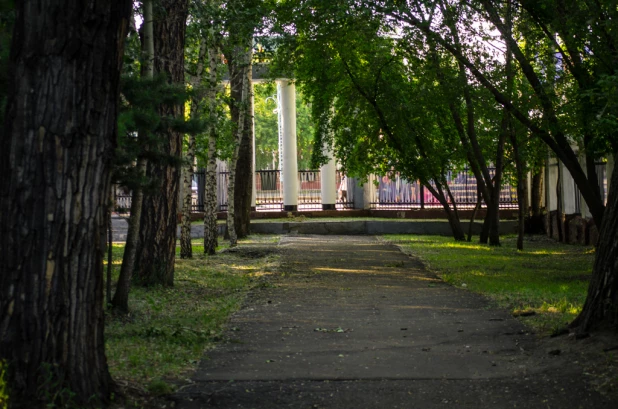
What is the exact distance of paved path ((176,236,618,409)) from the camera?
6.34m

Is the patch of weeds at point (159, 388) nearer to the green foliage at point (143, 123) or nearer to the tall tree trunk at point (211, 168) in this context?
the green foliage at point (143, 123)

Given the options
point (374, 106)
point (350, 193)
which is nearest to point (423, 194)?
point (350, 193)

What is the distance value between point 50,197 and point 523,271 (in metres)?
12.5

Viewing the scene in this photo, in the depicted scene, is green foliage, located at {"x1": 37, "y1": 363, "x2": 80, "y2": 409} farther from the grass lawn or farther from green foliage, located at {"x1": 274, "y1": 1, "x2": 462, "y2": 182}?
green foliage, located at {"x1": 274, "y1": 1, "x2": 462, "y2": 182}

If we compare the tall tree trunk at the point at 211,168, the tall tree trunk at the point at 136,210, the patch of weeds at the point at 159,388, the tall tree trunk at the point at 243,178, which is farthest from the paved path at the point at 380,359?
the tall tree trunk at the point at 243,178

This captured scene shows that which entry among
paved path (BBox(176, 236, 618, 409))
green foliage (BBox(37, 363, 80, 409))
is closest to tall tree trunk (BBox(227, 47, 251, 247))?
paved path (BBox(176, 236, 618, 409))

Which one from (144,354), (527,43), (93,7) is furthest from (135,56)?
(527,43)

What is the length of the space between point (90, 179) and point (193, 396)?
1.81 metres

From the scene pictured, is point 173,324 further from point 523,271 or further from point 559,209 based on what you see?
point 559,209

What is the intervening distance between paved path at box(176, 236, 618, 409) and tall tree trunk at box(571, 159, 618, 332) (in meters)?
0.58

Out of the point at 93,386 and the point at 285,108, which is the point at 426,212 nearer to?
the point at 285,108

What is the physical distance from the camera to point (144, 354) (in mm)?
7691

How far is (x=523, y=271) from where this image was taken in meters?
16.5

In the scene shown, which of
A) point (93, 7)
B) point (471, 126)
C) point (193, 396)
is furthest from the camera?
point (471, 126)
